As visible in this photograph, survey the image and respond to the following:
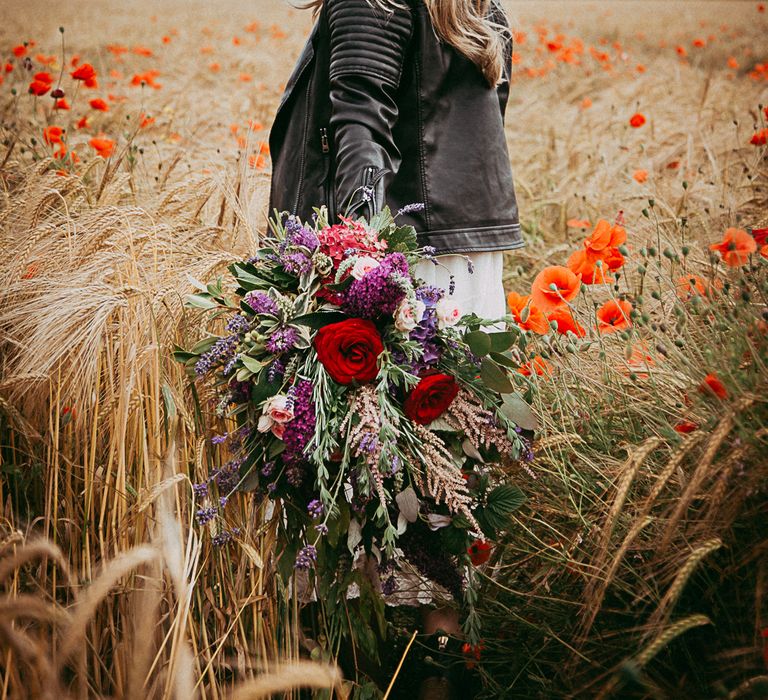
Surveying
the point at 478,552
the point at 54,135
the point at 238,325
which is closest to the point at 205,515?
the point at 238,325

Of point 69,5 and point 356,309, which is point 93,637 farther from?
point 69,5

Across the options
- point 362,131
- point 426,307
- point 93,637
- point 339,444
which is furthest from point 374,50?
point 93,637

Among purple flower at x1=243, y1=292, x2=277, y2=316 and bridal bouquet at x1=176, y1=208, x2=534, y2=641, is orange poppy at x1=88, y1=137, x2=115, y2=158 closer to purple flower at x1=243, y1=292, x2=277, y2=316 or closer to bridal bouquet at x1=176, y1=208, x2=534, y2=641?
bridal bouquet at x1=176, y1=208, x2=534, y2=641

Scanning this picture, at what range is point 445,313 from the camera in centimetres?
118

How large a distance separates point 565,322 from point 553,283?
4.1 inches

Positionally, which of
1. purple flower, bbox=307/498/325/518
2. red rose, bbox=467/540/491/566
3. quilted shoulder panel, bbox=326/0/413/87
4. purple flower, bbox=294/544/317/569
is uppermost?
quilted shoulder panel, bbox=326/0/413/87

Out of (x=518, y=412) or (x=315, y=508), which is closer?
(x=315, y=508)

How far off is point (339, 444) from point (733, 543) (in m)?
0.72

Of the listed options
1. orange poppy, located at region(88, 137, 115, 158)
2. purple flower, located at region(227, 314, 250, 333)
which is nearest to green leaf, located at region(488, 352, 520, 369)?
purple flower, located at region(227, 314, 250, 333)

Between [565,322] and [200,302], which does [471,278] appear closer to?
[565,322]

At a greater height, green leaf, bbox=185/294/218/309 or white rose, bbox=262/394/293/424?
green leaf, bbox=185/294/218/309

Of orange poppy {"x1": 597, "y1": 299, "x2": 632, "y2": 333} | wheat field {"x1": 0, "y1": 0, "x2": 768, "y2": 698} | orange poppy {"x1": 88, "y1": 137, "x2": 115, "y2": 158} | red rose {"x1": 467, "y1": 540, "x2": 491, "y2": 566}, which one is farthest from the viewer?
orange poppy {"x1": 88, "y1": 137, "x2": 115, "y2": 158}

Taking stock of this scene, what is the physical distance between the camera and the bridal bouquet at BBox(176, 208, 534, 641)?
1139mm

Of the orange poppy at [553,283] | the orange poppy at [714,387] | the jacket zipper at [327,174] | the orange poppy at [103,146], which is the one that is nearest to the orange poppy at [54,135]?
the orange poppy at [103,146]
